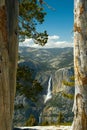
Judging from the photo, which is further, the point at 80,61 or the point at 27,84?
the point at 27,84

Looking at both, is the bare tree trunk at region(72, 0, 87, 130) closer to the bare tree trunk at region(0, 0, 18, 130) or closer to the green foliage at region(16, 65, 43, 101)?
the bare tree trunk at region(0, 0, 18, 130)

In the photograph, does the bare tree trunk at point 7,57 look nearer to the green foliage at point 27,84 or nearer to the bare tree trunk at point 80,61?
the bare tree trunk at point 80,61

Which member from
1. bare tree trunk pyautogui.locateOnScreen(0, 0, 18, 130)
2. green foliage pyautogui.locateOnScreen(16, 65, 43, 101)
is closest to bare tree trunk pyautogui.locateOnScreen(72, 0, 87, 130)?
bare tree trunk pyautogui.locateOnScreen(0, 0, 18, 130)

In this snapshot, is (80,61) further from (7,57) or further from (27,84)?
(27,84)

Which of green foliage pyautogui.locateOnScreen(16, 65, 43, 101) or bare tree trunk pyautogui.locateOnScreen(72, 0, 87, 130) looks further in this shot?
green foliage pyautogui.locateOnScreen(16, 65, 43, 101)

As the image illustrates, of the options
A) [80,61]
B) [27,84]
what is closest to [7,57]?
[80,61]

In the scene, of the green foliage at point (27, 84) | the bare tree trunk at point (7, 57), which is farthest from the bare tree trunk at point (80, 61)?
the green foliage at point (27, 84)
